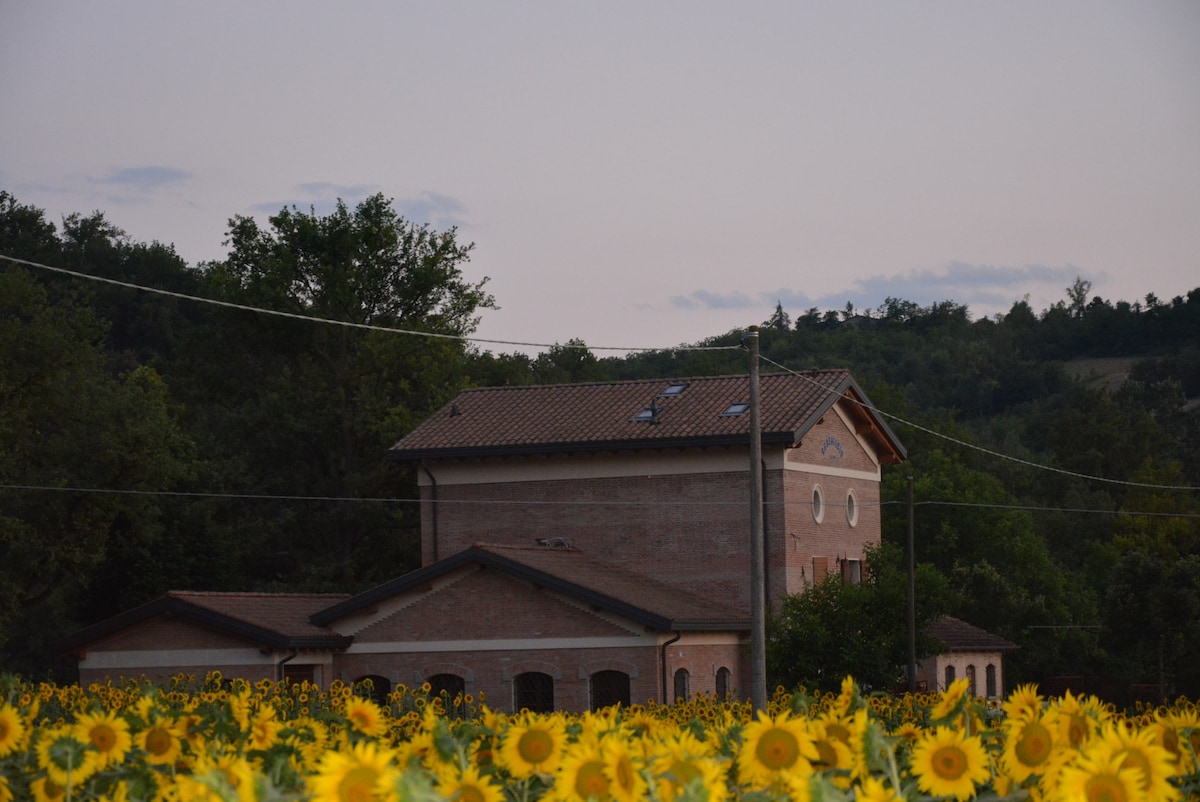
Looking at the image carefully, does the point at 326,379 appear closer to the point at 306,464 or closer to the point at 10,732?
the point at 306,464

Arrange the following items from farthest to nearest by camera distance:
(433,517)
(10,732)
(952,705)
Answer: (433,517) < (10,732) < (952,705)

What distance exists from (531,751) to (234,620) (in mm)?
34204

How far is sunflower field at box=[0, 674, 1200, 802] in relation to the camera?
4105mm

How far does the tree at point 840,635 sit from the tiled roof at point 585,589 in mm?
2152

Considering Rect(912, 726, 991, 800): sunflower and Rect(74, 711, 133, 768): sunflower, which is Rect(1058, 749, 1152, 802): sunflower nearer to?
Rect(912, 726, 991, 800): sunflower

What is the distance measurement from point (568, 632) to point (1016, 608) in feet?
84.7

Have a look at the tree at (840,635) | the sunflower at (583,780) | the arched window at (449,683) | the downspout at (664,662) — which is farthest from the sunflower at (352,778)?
the arched window at (449,683)

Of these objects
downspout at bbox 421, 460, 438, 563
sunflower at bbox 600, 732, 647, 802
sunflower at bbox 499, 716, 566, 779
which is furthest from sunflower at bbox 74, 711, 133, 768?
downspout at bbox 421, 460, 438, 563

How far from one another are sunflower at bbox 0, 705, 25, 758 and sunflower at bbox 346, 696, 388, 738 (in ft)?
5.98

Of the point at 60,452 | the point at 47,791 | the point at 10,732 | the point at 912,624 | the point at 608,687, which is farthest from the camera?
the point at 60,452

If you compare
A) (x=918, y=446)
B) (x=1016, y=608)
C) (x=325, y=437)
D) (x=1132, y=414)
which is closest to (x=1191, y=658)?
(x=1016, y=608)

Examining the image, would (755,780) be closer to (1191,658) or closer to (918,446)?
(1191,658)

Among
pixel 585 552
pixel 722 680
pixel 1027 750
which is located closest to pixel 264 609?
pixel 585 552

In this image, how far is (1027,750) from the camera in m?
5.36
